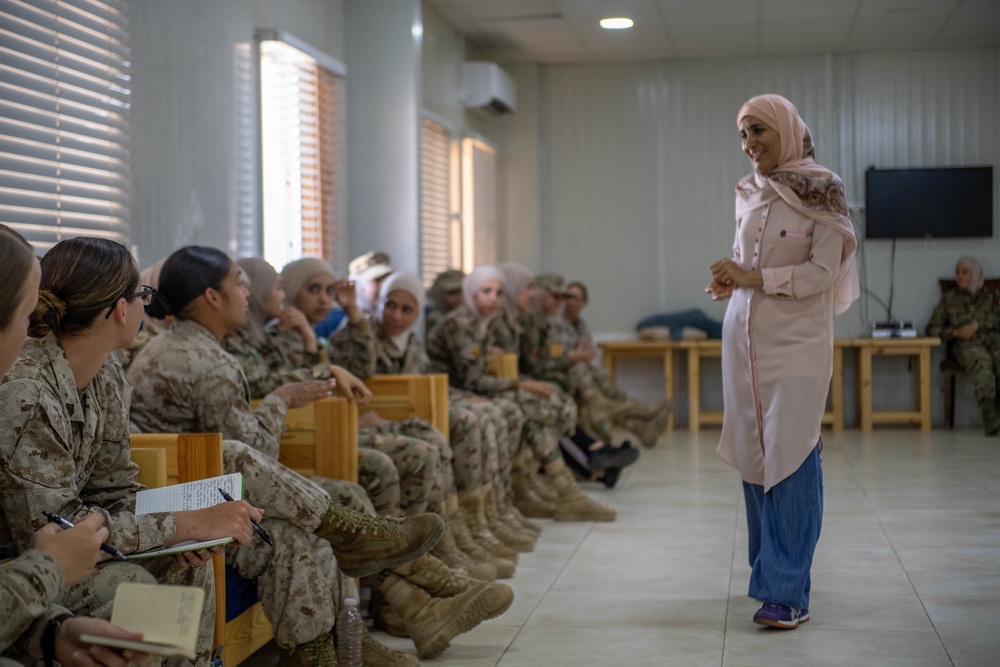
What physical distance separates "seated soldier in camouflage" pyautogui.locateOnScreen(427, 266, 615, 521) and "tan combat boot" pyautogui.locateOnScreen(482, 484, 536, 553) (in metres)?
0.60

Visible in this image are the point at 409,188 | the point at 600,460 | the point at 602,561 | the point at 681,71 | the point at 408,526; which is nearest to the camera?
the point at 408,526

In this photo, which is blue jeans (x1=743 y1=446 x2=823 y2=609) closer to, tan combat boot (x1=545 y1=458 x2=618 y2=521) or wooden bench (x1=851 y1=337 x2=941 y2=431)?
tan combat boot (x1=545 y1=458 x2=618 y2=521)

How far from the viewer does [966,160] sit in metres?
9.04

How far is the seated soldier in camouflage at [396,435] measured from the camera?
3.82 meters

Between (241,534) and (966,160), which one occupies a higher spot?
(966,160)

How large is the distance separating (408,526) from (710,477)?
398 cm

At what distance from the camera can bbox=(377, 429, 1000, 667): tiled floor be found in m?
3.19

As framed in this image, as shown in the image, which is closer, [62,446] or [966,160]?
[62,446]

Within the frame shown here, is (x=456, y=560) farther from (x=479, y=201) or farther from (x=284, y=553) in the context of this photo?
(x=479, y=201)

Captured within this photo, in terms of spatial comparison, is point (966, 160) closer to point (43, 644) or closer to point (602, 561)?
point (602, 561)

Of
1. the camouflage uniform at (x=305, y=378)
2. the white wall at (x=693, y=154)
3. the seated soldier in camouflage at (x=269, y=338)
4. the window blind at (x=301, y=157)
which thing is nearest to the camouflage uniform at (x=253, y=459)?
the camouflage uniform at (x=305, y=378)

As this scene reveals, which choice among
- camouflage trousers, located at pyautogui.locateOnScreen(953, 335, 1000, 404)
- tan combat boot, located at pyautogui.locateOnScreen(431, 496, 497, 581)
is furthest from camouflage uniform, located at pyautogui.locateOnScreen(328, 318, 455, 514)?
camouflage trousers, located at pyautogui.locateOnScreen(953, 335, 1000, 404)

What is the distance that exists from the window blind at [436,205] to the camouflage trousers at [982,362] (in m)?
4.03

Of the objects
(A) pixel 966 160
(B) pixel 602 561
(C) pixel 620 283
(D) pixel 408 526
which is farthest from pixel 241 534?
(A) pixel 966 160
